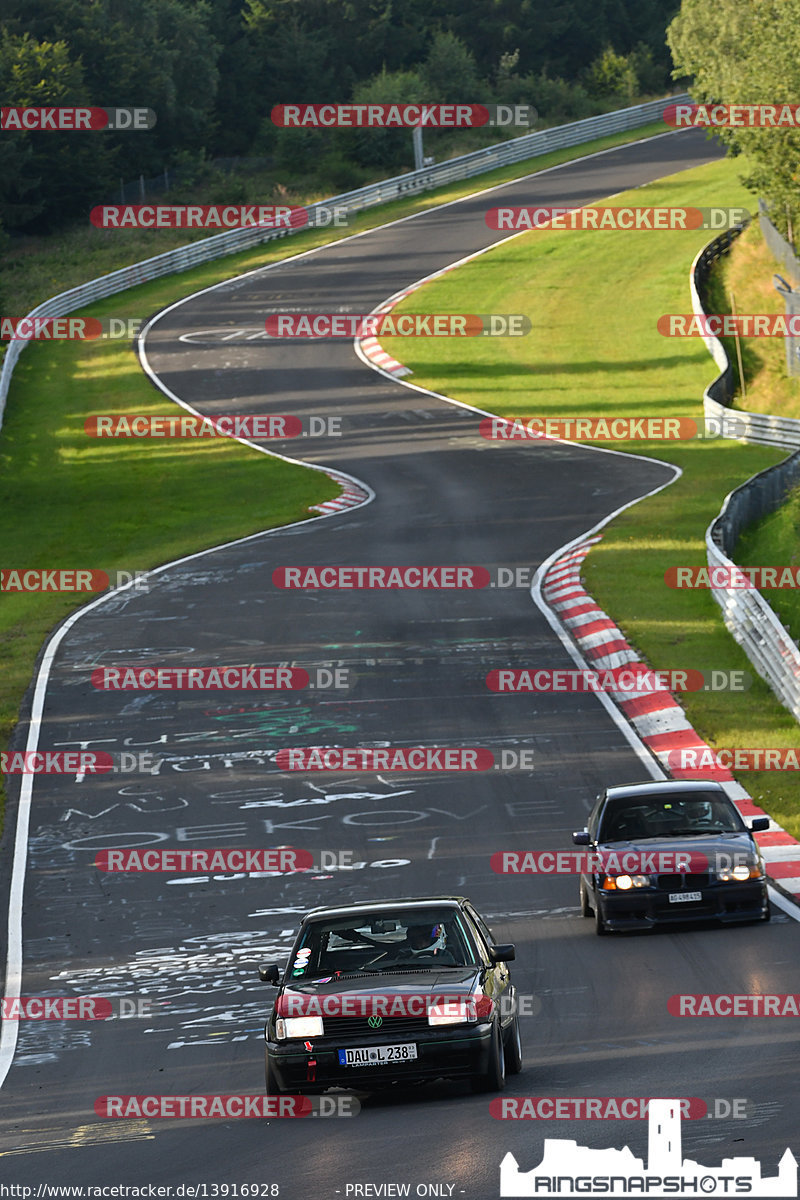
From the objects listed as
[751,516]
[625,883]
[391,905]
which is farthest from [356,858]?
[751,516]

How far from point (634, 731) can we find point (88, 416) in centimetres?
3186

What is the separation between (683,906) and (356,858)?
428 centimetres

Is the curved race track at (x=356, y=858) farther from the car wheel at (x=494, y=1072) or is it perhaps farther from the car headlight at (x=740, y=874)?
the car headlight at (x=740, y=874)

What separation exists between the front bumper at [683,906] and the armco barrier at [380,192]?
4452cm

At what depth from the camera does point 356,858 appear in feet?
57.7

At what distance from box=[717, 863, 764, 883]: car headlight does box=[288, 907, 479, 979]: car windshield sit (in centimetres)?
447

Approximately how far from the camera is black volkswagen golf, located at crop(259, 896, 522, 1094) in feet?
31.4

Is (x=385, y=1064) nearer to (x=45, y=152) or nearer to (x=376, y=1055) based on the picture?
(x=376, y=1055)

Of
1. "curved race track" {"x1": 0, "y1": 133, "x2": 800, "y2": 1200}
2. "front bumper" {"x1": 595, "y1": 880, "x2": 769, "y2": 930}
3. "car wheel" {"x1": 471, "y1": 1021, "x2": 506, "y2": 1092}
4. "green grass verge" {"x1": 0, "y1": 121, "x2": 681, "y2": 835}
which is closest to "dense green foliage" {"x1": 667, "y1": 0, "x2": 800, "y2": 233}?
"curved race track" {"x1": 0, "y1": 133, "x2": 800, "y2": 1200}

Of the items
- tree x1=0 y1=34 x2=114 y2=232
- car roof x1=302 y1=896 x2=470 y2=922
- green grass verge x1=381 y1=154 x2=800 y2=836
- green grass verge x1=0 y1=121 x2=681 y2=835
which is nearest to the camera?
car roof x1=302 y1=896 x2=470 y2=922

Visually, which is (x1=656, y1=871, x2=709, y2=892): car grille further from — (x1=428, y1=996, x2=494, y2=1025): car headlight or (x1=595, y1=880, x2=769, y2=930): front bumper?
(x1=428, y1=996, x2=494, y2=1025): car headlight

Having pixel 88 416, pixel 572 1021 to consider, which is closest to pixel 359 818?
pixel 572 1021

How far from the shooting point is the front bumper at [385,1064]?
31.4ft

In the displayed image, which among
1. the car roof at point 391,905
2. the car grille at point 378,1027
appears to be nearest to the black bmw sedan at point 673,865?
the car roof at point 391,905
